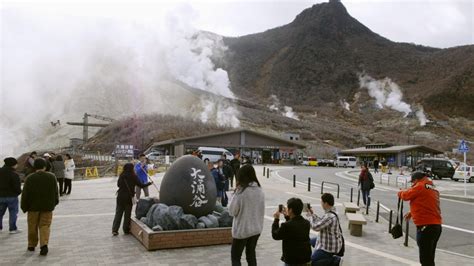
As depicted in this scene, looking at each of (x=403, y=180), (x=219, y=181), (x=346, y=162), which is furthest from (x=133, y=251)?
(x=346, y=162)

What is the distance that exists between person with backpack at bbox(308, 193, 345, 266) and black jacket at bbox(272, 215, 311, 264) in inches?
16.0

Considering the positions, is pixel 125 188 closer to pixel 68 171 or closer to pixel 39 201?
pixel 39 201

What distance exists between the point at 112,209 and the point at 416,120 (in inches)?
5071

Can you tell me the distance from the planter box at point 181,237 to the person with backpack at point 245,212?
2625 mm

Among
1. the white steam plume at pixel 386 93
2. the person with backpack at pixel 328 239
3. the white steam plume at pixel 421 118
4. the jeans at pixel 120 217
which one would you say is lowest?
the jeans at pixel 120 217

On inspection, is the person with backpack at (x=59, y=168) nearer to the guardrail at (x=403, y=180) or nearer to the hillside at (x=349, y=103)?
the guardrail at (x=403, y=180)

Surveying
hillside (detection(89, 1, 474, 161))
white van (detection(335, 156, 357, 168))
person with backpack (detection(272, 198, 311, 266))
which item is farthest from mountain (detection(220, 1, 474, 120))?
person with backpack (detection(272, 198, 311, 266))

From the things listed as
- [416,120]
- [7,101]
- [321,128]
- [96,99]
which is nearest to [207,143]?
[321,128]

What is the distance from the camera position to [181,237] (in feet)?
24.6

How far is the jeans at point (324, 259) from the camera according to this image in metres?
4.93

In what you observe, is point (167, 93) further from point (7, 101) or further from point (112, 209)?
point (112, 209)

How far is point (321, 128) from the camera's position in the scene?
107m

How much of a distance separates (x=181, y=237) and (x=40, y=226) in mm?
2437

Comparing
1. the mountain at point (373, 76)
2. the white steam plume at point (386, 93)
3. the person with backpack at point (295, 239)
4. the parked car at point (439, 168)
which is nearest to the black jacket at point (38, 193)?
the person with backpack at point (295, 239)
